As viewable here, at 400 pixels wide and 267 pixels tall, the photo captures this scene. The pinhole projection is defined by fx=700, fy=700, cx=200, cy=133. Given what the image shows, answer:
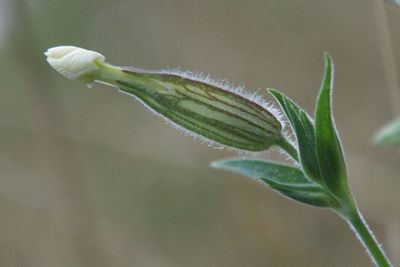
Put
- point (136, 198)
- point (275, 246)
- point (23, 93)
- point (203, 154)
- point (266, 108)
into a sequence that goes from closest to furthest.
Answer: point (266, 108) → point (275, 246) → point (203, 154) → point (136, 198) → point (23, 93)

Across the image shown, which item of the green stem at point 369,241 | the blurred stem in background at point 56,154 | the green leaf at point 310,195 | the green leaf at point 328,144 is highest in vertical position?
the blurred stem in background at point 56,154

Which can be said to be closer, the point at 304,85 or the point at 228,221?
the point at 228,221

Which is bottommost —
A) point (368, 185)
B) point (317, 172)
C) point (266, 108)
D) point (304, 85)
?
point (317, 172)

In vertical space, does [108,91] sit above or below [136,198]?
above

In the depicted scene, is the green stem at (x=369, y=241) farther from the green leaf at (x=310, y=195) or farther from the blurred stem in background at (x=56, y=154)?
the blurred stem in background at (x=56, y=154)

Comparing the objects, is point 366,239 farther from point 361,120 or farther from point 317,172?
point 361,120

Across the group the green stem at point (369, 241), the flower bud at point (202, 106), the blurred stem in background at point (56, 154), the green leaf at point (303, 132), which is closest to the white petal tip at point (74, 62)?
the flower bud at point (202, 106)

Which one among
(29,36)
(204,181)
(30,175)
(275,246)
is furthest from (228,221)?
(29,36)
